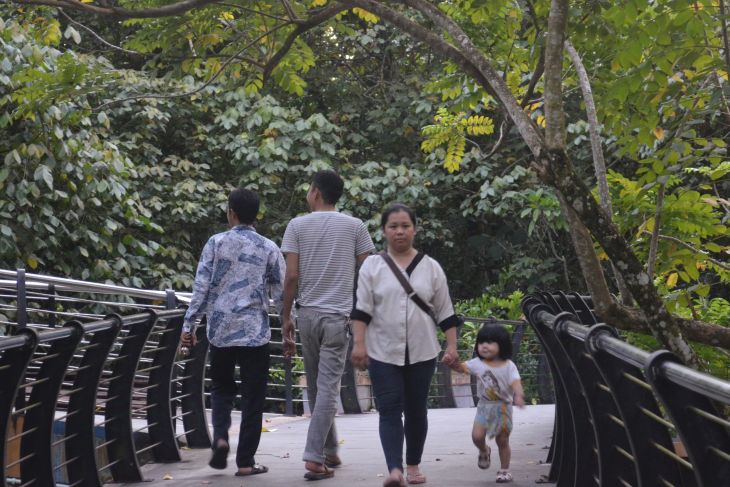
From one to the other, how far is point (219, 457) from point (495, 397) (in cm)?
178

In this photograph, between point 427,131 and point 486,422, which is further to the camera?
point 427,131

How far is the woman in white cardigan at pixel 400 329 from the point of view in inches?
255

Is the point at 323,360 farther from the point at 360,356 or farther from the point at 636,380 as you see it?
the point at 636,380

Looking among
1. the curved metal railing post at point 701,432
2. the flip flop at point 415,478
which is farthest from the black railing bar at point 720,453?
the flip flop at point 415,478

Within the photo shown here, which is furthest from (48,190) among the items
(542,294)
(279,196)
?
(542,294)

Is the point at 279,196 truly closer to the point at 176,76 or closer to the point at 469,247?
the point at 469,247

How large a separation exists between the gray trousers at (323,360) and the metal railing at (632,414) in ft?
3.95

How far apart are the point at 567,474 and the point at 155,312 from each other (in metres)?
2.62

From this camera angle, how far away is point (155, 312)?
23.0 ft

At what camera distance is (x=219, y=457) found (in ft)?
24.0

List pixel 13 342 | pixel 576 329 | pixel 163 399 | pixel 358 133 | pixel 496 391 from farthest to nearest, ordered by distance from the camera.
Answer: pixel 358 133
pixel 163 399
pixel 496 391
pixel 576 329
pixel 13 342

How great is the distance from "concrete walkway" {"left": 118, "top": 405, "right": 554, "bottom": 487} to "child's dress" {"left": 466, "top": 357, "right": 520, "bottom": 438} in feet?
1.16

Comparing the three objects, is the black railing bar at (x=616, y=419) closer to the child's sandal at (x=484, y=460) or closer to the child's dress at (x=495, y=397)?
the child's dress at (x=495, y=397)

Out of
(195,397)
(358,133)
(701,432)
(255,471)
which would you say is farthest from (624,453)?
(358,133)
